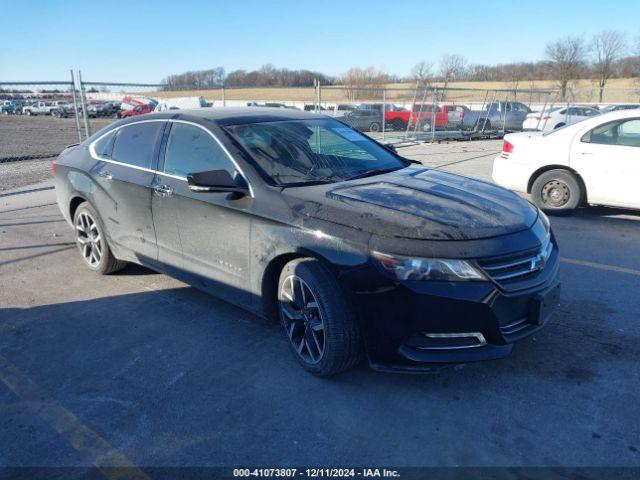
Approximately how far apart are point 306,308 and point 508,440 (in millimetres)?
1360

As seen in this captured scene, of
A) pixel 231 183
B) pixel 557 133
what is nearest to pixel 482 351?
pixel 231 183

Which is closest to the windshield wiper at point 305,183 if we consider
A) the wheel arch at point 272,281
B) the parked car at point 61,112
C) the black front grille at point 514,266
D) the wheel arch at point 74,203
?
the wheel arch at point 272,281

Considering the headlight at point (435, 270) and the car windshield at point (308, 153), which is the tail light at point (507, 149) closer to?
the car windshield at point (308, 153)

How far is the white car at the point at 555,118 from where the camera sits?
22219 mm

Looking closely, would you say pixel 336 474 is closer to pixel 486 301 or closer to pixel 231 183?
pixel 486 301

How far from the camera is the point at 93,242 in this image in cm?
525

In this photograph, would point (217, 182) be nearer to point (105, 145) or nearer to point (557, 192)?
point (105, 145)

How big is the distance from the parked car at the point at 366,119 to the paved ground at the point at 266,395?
21656mm

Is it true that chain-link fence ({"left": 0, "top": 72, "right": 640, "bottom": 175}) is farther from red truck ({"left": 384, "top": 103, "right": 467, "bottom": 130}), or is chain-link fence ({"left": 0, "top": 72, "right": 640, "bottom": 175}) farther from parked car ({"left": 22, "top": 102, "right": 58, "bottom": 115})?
parked car ({"left": 22, "top": 102, "right": 58, "bottom": 115})

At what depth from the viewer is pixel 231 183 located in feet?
11.9

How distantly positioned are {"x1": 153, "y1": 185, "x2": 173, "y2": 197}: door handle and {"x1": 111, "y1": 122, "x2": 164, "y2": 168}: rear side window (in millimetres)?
274

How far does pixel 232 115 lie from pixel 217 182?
3.13 feet

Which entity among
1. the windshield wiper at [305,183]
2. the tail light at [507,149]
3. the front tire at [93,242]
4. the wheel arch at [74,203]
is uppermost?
the windshield wiper at [305,183]

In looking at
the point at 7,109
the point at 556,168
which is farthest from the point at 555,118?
the point at 7,109
